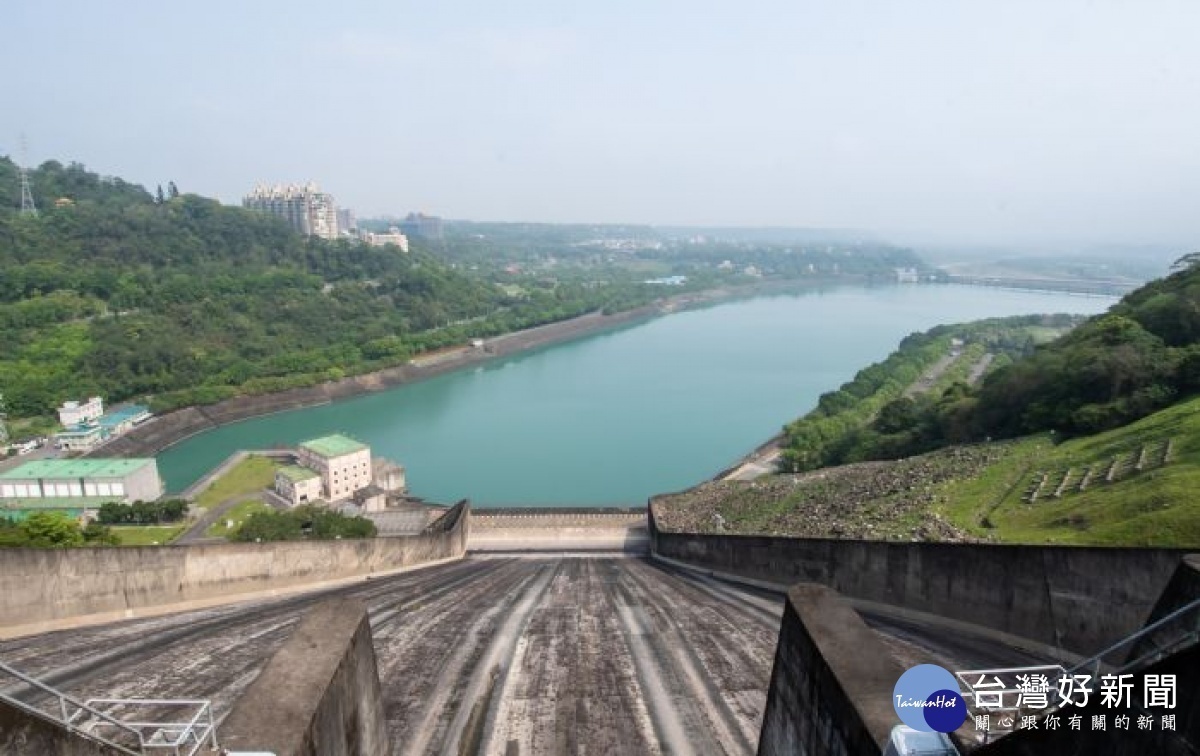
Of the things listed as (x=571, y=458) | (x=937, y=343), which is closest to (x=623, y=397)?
(x=571, y=458)

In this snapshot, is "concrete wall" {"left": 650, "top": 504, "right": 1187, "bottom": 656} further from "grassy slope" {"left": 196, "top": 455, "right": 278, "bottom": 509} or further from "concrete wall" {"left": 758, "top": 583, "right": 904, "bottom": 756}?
"grassy slope" {"left": 196, "top": 455, "right": 278, "bottom": 509}

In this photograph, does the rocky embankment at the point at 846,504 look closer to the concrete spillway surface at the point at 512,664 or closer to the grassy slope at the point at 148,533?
the concrete spillway surface at the point at 512,664

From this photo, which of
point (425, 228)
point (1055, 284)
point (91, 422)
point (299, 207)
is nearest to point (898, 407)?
point (91, 422)

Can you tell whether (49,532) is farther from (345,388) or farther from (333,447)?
(345,388)

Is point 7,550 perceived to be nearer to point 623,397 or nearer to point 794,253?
point 623,397

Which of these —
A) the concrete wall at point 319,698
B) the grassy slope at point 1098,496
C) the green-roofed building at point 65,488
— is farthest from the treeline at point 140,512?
the grassy slope at point 1098,496

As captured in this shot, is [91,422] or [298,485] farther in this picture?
[91,422]
